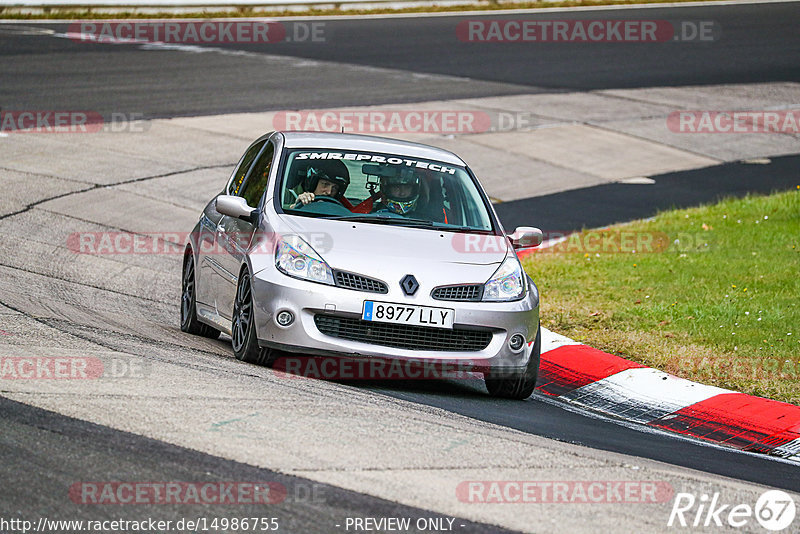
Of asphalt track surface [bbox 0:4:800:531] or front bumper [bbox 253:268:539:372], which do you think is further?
front bumper [bbox 253:268:539:372]

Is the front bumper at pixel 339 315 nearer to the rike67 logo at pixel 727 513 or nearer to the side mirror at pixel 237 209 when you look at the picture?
the side mirror at pixel 237 209

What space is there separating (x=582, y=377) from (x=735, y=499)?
3483 millimetres

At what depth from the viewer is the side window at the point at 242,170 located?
375 inches

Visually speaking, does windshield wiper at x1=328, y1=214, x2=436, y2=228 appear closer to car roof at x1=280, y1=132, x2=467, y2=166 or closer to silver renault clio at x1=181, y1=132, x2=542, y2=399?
silver renault clio at x1=181, y1=132, x2=542, y2=399

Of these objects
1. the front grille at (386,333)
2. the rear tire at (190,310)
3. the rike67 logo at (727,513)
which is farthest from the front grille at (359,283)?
the rike67 logo at (727,513)

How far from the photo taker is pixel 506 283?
7961 millimetres

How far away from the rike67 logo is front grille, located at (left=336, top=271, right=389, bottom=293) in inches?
101

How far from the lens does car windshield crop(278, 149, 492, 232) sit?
332 inches

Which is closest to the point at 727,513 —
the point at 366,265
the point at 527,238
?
the point at 366,265

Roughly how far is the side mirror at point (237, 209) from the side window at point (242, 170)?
941mm

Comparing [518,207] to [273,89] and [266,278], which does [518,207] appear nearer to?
[273,89]

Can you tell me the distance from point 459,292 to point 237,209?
1721 millimetres

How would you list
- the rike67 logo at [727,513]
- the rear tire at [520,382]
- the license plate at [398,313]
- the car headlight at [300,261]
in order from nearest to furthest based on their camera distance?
the rike67 logo at [727,513], the license plate at [398,313], the car headlight at [300,261], the rear tire at [520,382]

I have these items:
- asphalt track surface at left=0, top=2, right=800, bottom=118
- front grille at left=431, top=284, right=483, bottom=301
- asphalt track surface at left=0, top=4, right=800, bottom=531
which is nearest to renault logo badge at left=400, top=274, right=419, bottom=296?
front grille at left=431, top=284, right=483, bottom=301
